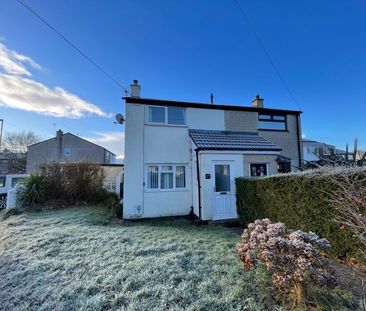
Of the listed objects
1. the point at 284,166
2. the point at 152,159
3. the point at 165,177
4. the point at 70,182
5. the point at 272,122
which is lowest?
the point at 70,182

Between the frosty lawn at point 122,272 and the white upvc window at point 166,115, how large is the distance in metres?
6.08

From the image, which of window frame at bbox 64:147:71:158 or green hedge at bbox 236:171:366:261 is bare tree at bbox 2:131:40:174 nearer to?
window frame at bbox 64:147:71:158

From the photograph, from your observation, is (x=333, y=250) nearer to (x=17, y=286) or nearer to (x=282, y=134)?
(x=17, y=286)

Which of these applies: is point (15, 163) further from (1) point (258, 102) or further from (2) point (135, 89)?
(1) point (258, 102)

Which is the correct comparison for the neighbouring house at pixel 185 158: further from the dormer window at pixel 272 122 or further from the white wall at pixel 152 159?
the dormer window at pixel 272 122

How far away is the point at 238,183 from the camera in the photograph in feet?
30.7

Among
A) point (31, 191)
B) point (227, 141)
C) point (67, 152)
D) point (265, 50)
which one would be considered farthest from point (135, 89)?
point (67, 152)

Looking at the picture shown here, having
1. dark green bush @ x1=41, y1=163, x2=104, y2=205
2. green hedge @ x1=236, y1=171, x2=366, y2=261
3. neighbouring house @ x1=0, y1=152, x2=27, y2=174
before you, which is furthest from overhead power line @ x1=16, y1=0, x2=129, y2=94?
neighbouring house @ x1=0, y1=152, x2=27, y2=174

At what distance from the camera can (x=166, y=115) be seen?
11.3 m

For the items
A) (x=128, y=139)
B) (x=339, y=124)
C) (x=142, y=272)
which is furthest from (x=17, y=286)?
(x=339, y=124)

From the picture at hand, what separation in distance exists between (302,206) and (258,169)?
4.90m

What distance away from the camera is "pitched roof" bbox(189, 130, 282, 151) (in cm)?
991

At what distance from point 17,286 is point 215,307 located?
3.79m

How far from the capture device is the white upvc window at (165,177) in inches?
422
